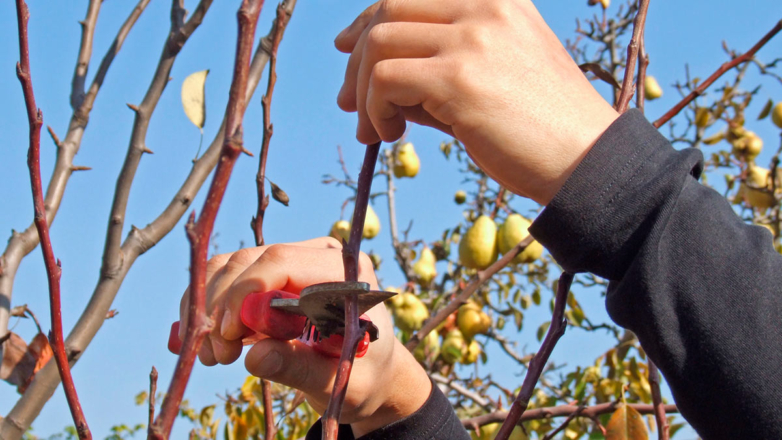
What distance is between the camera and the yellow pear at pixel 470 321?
3428 mm

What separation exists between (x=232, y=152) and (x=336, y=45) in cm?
52

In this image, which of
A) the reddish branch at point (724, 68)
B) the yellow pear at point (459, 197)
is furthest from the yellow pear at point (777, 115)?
the reddish branch at point (724, 68)

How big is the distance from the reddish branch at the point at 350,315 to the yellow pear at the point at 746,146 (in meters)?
4.53

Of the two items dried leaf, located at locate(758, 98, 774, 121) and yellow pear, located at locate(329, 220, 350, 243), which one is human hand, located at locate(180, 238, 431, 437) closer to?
yellow pear, located at locate(329, 220, 350, 243)

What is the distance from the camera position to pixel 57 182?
1.62 metres

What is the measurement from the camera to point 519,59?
2.35ft

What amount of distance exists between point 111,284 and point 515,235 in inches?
78.7

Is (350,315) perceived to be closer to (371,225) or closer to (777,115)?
(371,225)

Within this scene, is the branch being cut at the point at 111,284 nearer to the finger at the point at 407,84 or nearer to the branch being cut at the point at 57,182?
the branch being cut at the point at 57,182

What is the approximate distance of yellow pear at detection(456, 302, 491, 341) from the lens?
3.43m

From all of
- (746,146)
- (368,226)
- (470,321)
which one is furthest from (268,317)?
(746,146)

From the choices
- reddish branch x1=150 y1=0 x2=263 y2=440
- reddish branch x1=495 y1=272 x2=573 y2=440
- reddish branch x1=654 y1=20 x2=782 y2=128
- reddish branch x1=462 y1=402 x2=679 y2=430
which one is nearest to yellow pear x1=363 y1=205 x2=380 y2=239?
reddish branch x1=462 y1=402 x2=679 y2=430

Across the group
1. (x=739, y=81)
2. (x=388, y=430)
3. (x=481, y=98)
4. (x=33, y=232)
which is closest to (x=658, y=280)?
(x=481, y=98)

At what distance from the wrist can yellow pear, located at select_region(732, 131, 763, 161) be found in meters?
4.13
